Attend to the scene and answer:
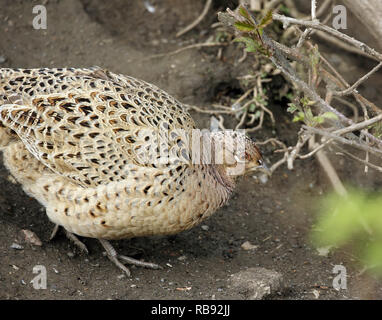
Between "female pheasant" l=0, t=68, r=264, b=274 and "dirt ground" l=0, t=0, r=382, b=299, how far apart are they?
0.32m

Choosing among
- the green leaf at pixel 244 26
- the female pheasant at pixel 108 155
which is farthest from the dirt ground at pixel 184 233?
the green leaf at pixel 244 26

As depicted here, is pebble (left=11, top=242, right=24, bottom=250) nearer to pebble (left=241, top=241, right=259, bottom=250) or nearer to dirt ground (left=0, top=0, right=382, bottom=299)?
dirt ground (left=0, top=0, right=382, bottom=299)

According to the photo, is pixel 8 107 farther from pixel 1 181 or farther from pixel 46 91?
pixel 1 181

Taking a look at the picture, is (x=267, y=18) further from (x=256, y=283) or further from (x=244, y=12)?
(x=256, y=283)

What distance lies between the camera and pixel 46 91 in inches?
177

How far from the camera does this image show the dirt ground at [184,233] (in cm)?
430

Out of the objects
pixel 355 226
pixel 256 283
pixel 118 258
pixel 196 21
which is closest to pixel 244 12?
pixel 355 226

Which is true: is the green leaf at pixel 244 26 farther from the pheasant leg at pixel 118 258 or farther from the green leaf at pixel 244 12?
the pheasant leg at pixel 118 258

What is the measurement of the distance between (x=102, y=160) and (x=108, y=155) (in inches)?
2.2

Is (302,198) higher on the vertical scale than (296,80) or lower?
lower

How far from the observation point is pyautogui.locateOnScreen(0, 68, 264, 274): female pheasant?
4191mm

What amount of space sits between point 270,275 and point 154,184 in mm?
1082

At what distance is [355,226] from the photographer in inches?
133

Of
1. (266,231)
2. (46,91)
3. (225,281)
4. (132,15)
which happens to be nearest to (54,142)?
(46,91)
